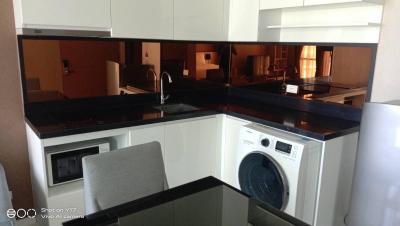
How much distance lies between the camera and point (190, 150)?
278 centimetres

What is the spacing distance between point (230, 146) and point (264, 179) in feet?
1.82

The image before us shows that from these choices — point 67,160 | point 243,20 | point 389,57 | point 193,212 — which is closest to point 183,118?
point 67,160

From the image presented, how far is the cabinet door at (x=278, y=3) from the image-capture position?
8.33 ft

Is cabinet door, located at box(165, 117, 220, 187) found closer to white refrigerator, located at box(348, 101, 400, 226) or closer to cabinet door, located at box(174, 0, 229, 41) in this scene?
cabinet door, located at box(174, 0, 229, 41)

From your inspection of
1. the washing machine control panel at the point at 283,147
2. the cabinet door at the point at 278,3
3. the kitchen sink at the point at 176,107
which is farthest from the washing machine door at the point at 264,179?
the cabinet door at the point at 278,3

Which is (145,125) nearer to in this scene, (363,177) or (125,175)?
(125,175)

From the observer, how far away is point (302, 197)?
2.27 meters

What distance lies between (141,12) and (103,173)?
150 cm

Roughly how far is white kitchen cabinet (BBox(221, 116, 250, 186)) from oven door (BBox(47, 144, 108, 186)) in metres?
1.15

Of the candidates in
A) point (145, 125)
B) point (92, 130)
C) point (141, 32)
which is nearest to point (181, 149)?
point (145, 125)

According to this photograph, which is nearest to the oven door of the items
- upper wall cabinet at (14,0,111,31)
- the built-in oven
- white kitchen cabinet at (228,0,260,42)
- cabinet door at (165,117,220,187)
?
the built-in oven

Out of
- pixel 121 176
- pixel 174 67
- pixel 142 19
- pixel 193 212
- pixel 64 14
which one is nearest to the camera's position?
pixel 193 212

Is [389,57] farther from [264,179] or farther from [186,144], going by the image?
[186,144]

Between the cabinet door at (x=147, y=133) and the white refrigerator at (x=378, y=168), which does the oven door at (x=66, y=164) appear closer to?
the cabinet door at (x=147, y=133)
